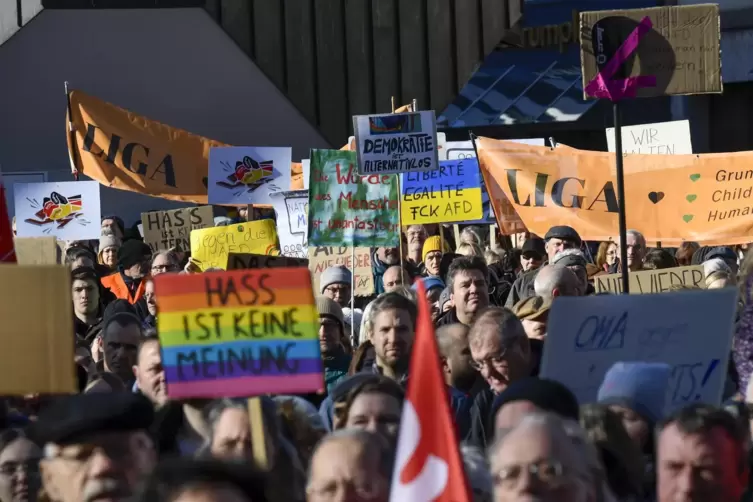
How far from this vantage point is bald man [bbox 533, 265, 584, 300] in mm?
7520

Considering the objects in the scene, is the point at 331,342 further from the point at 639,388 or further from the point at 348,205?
the point at 348,205

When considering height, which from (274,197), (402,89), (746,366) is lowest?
(746,366)

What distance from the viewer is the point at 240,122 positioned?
23.5 meters

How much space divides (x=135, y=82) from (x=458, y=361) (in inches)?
692

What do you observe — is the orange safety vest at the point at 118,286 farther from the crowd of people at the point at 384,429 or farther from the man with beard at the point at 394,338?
the man with beard at the point at 394,338

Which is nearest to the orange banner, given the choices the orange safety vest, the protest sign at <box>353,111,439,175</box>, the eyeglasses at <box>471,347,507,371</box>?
the protest sign at <box>353,111,439,175</box>

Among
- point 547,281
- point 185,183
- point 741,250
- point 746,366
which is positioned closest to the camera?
point 746,366

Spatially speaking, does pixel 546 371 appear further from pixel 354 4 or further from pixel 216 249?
pixel 354 4

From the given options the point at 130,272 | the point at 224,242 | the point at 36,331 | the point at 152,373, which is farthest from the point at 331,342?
the point at 224,242

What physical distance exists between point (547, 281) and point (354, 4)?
54.4 ft

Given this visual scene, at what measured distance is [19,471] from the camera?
14.8ft

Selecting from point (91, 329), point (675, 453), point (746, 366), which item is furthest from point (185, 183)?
point (675, 453)

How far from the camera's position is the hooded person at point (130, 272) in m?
11.0

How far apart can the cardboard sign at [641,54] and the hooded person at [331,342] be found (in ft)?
7.11
